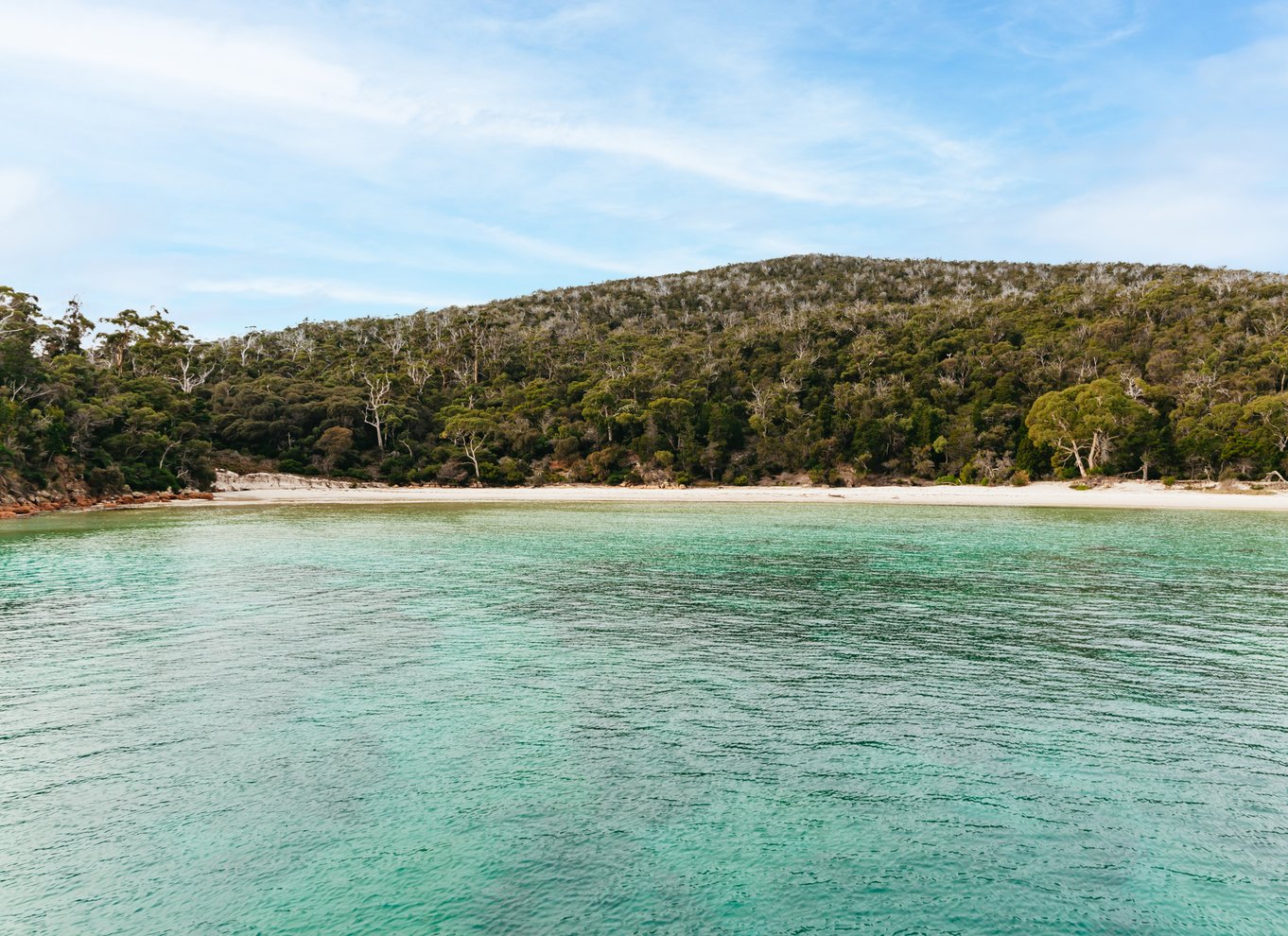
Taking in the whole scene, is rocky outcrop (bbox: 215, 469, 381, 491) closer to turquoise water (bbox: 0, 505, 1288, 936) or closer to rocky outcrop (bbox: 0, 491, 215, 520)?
rocky outcrop (bbox: 0, 491, 215, 520)

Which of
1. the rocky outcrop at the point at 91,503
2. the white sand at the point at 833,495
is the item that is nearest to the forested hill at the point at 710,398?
the rocky outcrop at the point at 91,503

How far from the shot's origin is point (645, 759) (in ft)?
22.5

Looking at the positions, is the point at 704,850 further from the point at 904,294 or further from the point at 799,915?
the point at 904,294

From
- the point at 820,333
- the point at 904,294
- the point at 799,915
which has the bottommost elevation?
the point at 799,915

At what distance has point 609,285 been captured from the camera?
474ft

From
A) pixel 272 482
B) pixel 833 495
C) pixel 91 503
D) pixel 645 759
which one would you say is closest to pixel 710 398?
pixel 833 495

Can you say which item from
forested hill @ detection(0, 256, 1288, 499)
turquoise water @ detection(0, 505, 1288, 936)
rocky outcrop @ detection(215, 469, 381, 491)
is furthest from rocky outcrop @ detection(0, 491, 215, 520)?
turquoise water @ detection(0, 505, 1288, 936)

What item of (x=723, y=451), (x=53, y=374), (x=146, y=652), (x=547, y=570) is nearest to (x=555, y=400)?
(x=723, y=451)

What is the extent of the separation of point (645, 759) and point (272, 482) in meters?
63.0

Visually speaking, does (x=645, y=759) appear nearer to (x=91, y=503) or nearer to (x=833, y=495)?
(x=833, y=495)

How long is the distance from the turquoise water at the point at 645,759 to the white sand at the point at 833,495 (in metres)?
30.1

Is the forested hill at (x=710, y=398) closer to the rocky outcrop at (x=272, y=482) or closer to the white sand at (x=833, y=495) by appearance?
the rocky outcrop at (x=272, y=482)

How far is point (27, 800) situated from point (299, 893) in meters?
3.04

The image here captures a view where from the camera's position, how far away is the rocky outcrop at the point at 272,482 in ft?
197
